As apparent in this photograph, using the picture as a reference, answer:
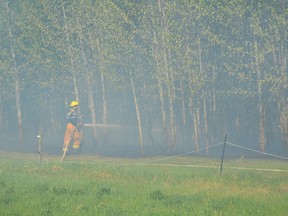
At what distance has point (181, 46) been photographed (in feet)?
142

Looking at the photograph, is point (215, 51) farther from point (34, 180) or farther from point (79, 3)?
point (34, 180)

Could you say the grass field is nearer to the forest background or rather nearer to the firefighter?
the firefighter

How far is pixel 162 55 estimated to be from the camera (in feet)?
143

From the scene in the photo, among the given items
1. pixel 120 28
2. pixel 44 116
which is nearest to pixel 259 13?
pixel 120 28

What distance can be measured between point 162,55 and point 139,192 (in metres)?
28.4

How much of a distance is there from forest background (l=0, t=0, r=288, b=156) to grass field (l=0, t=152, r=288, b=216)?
56.9 feet

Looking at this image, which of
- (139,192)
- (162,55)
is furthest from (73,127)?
(139,192)

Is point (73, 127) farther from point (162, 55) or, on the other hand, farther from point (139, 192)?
point (139, 192)

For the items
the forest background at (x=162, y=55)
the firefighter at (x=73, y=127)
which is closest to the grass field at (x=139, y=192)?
the firefighter at (x=73, y=127)

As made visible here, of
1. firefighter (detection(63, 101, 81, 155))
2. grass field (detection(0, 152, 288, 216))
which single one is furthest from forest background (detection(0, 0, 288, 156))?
grass field (detection(0, 152, 288, 216))

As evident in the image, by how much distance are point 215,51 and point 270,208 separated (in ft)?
117

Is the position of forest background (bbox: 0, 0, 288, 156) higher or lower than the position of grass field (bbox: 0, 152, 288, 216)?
higher

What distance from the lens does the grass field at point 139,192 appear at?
1312 cm

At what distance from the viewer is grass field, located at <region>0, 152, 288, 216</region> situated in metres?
13.1
